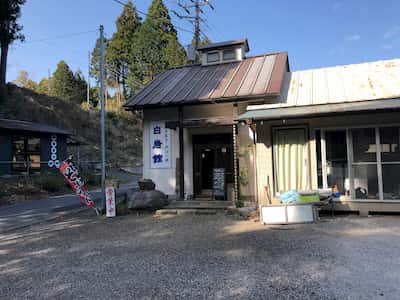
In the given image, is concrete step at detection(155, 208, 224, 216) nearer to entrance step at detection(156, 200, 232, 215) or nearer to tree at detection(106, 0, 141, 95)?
entrance step at detection(156, 200, 232, 215)

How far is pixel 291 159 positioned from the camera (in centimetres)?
960

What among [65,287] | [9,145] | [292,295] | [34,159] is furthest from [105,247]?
[34,159]

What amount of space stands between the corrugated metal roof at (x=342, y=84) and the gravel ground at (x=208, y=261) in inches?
140

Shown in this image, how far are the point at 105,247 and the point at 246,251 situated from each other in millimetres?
2903

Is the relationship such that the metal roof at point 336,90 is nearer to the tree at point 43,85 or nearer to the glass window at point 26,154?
the glass window at point 26,154

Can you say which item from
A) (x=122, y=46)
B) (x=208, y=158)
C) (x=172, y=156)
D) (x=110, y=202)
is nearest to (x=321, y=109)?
(x=208, y=158)

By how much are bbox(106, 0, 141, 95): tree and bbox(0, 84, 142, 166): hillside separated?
6242 millimetres

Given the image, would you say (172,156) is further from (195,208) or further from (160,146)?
(195,208)

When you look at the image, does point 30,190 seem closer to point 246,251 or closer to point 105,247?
point 105,247

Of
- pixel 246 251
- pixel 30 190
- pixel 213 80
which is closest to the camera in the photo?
pixel 246 251

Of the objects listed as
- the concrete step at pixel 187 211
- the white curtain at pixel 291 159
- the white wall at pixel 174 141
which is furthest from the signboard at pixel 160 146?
the white curtain at pixel 291 159

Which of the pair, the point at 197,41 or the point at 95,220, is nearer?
the point at 95,220

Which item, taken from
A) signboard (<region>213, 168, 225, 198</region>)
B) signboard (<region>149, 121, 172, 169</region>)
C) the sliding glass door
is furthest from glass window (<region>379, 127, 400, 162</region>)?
signboard (<region>149, 121, 172, 169</region>)

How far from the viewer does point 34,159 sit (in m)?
20.7
